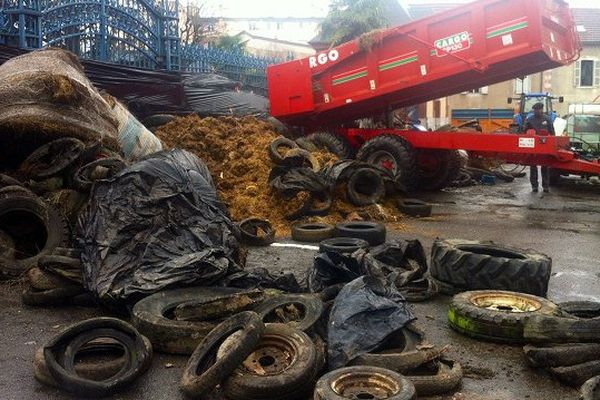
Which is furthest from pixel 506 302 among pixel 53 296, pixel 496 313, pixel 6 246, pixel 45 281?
pixel 6 246

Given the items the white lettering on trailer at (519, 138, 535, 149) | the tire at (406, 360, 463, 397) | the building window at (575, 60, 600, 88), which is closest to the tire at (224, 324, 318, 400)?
the tire at (406, 360, 463, 397)

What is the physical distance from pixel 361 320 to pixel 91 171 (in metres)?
4.07

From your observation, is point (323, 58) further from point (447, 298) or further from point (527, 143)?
point (447, 298)

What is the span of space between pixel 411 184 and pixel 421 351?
24.3 feet

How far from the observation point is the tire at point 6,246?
5.76 meters

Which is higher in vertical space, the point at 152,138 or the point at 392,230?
the point at 152,138

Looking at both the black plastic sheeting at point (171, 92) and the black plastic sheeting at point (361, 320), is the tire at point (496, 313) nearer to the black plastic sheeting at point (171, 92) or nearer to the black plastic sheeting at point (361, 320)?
the black plastic sheeting at point (361, 320)

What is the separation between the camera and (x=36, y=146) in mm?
7227

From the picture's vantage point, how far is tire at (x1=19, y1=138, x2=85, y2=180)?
263 inches

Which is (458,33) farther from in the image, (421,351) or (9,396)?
(9,396)

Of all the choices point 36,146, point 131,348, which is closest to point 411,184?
point 36,146

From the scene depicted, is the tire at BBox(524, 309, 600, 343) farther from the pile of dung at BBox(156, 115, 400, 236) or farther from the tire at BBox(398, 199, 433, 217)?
the tire at BBox(398, 199, 433, 217)

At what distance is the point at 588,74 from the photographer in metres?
39.6

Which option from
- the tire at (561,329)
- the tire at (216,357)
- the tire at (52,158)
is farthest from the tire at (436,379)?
the tire at (52,158)
